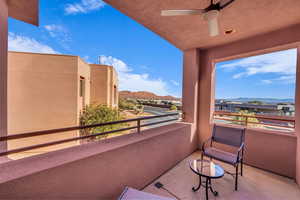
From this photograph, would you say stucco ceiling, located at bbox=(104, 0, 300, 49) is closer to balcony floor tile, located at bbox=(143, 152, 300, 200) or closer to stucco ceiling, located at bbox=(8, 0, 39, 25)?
stucco ceiling, located at bbox=(8, 0, 39, 25)

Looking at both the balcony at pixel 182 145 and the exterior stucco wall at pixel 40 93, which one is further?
the exterior stucco wall at pixel 40 93

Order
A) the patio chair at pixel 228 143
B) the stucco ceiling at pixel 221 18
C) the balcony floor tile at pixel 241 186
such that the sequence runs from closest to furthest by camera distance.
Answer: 1. the stucco ceiling at pixel 221 18
2. the balcony floor tile at pixel 241 186
3. the patio chair at pixel 228 143

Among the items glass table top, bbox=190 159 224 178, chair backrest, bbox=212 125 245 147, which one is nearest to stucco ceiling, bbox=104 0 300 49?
chair backrest, bbox=212 125 245 147

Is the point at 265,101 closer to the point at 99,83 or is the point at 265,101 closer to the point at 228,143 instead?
the point at 228,143

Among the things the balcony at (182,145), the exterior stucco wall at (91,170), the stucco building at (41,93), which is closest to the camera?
the exterior stucco wall at (91,170)

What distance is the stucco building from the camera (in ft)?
18.5

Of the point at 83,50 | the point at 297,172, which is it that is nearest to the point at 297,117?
the point at 297,172

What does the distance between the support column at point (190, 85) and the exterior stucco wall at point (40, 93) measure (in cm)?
567

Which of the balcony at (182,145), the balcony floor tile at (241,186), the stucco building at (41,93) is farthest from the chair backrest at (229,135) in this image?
the stucco building at (41,93)

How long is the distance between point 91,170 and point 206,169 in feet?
4.96

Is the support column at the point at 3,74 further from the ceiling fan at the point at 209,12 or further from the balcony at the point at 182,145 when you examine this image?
the ceiling fan at the point at 209,12

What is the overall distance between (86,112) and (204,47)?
280 inches

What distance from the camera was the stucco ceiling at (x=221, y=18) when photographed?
155cm

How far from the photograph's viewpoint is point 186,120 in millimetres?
3082
